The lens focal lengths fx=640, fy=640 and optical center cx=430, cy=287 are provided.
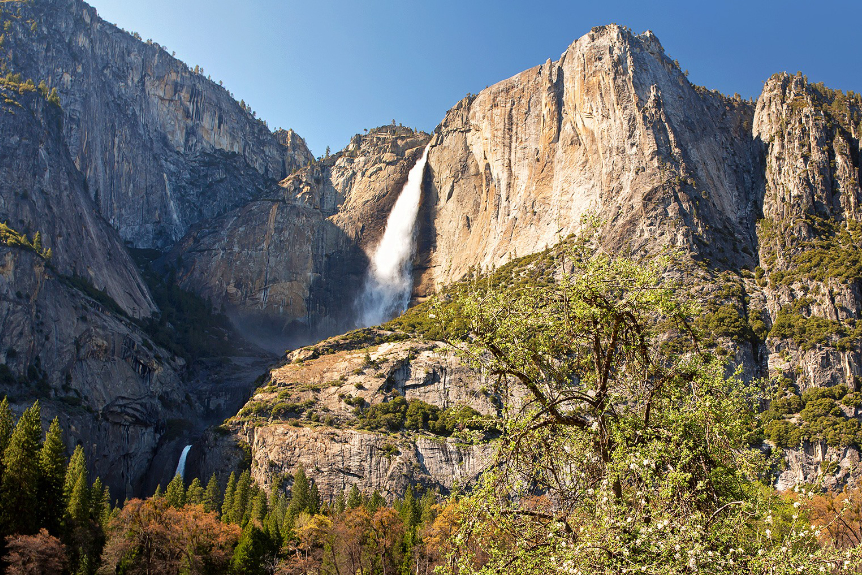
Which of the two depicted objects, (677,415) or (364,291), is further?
(364,291)

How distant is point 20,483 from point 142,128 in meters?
113

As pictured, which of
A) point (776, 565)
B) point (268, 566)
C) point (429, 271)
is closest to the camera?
point (776, 565)

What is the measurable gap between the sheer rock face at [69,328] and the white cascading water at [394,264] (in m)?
39.0

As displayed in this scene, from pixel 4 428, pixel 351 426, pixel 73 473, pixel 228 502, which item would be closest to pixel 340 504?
pixel 228 502

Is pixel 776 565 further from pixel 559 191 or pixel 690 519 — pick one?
pixel 559 191

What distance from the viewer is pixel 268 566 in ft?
147

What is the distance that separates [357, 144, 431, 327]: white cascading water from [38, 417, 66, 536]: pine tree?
7698cm

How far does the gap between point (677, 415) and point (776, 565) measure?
228 centimetres

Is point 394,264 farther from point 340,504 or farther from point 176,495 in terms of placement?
point 176,495

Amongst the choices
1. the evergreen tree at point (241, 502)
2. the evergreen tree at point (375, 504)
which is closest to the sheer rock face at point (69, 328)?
the evergreen tree at point (241, 502)

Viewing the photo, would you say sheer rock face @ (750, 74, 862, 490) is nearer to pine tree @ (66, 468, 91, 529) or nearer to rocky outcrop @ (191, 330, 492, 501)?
rocky outcrop @ (191, 330, 492, 501)

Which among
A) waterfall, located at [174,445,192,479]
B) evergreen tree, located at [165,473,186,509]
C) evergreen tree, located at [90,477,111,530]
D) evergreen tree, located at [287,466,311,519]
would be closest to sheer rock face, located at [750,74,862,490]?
evergreen tree, located at [287,466,311,519]

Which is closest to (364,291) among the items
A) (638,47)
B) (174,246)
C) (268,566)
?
(174,246)

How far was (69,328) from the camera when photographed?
79750 mm
